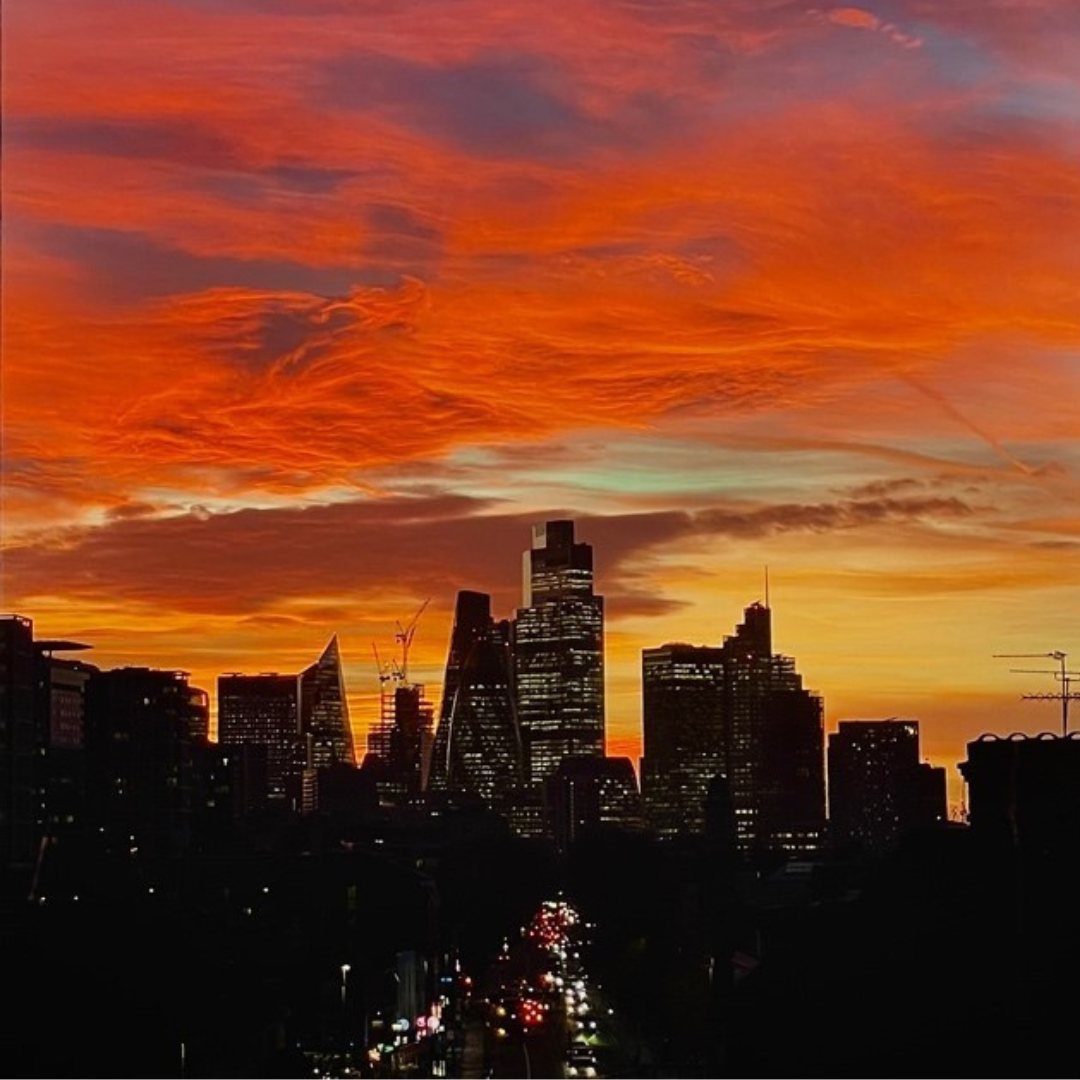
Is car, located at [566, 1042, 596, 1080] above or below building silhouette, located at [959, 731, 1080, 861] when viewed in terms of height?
below

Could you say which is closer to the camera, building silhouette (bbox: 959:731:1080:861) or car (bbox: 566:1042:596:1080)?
building silhouette (bbox: 959:731:1080:861)

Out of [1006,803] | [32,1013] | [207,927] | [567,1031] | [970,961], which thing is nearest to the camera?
[970,961]

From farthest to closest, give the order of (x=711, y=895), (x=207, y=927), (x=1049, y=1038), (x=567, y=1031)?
(x=711, y=895)
(x=207, y=927)
(x=567, y=1031)
(x=1049, y=1038)

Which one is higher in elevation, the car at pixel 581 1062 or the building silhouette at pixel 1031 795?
the building silhouette at pixel 1031 795

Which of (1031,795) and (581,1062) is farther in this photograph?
(581,1062)

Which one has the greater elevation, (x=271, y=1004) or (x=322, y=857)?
(x=322, y=857)

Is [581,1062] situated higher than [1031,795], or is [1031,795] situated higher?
[1031,795]

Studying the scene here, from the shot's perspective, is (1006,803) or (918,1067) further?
(1006,803)

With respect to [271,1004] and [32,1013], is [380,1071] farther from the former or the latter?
[32,1013]

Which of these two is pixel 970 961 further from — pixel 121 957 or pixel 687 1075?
pixel 121 957

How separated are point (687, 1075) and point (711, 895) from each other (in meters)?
98.3

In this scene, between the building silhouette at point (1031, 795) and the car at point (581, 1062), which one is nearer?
the building silhouette at point (1031, 795)

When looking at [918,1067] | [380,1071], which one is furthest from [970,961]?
[380,1071]

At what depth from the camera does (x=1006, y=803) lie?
286 feet
